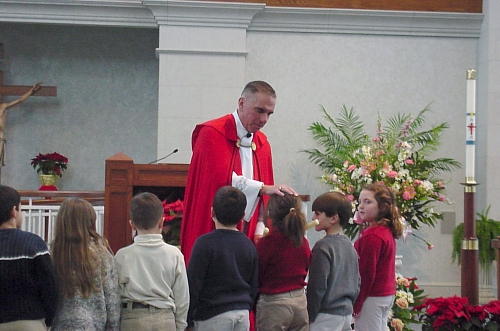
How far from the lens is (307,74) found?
8.12 metres

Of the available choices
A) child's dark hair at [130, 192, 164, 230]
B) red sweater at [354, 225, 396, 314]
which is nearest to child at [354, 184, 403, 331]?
red sweater at [354, 225, 396, 314]

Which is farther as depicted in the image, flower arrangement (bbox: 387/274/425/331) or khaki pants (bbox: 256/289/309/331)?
flower arrangement (bbox: 387/274/425/331)

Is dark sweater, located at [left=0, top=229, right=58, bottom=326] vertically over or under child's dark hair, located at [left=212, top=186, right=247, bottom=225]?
under

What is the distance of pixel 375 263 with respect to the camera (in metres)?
3.87

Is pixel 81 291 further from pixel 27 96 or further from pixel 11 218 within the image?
pixel 27 96

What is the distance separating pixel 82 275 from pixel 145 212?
1.31 ft

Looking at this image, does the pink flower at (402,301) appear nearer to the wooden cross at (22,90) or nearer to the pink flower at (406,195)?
the pink flower at (406,195)

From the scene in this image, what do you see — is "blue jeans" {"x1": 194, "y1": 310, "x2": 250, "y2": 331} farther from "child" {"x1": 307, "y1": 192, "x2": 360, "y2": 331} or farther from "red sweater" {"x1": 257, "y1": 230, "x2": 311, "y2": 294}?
"child" {"x1": 307, "y1": 192, "x2": 360, "y2": 331}

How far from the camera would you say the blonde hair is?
3.18 metres

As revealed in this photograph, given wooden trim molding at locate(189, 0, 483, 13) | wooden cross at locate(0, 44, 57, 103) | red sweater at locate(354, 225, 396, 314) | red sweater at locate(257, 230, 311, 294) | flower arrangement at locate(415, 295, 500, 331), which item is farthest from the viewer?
wooden cross at locate(0, 44, 57, 103)

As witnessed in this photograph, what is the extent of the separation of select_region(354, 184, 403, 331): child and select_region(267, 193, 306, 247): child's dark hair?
55cm

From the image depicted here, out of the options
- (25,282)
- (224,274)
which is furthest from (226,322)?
(25,282)

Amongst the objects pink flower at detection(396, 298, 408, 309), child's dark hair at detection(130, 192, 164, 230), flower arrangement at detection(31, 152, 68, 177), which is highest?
flower arrangement at detection(31, 152, 68, 177)

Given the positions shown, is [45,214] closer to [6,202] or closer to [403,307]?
[6,202]
